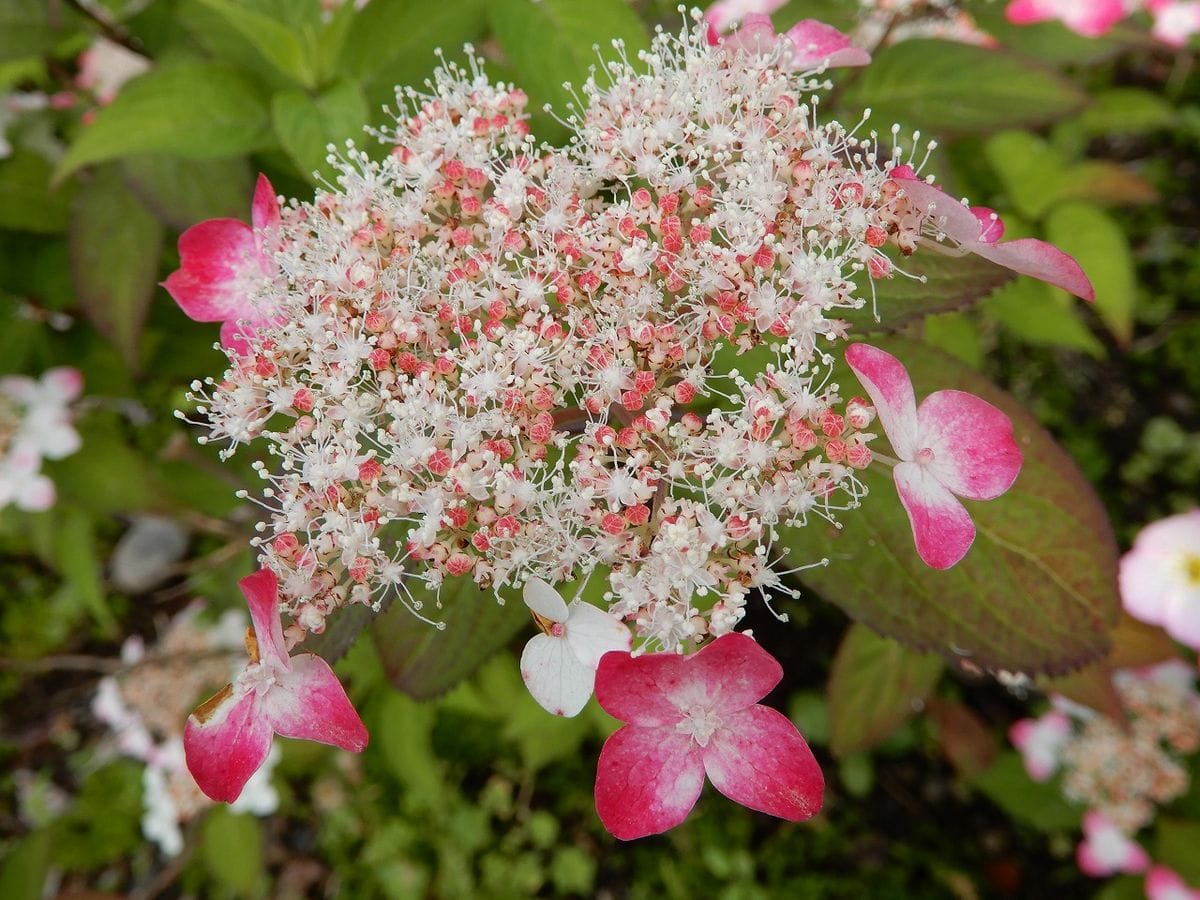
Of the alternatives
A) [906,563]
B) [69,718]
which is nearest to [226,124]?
[906,563]

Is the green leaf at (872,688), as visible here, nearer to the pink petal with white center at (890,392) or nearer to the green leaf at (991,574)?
the green leaf at (991,574)

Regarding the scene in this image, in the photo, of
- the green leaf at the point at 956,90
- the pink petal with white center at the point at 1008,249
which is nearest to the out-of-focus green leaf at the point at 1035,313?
the green leaf at the point at 956,90

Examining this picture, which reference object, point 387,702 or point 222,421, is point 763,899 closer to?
point 387,702

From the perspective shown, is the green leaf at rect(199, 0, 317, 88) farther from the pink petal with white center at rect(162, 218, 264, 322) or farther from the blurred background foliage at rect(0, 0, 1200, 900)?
the pink petal with white center at rect(162, 218, 264, 322)

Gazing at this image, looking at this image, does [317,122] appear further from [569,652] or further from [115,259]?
[569,652]

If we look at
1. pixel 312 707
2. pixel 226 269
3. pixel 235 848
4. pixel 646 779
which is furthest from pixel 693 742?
pixel 235 848
